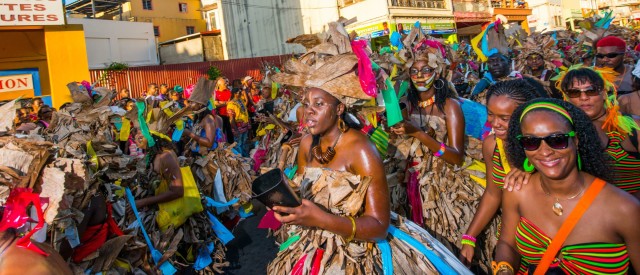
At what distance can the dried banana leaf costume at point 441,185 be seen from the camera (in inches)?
136

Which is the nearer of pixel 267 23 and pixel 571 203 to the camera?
pixel 571 203

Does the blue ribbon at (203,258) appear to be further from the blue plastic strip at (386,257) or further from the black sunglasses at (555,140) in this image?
the black sunglasses at (555,140)

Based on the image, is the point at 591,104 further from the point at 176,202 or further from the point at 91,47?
the point at 91,47

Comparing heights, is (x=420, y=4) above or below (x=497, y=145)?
above

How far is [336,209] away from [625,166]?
6.07 feet

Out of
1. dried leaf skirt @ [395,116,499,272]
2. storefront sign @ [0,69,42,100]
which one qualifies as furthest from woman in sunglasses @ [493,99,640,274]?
storefront sign @ [0,69,42,100]

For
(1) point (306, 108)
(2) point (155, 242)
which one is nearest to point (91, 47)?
(2) point (155, 242)

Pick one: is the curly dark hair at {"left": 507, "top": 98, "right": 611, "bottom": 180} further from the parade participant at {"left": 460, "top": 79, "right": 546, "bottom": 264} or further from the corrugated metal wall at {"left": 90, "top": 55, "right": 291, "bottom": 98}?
the corrugated metal wall at {"left": 90, "top": 55, "right": 291, "bottom": 98}

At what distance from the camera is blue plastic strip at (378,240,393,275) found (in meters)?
2.20

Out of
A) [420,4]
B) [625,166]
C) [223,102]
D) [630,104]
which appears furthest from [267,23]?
[625,166]

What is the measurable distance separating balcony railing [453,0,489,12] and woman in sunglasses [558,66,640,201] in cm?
3146

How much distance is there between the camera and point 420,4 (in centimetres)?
2878

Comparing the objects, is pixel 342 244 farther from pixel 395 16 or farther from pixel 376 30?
pixel 395 16

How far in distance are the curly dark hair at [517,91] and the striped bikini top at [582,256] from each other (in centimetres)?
87
